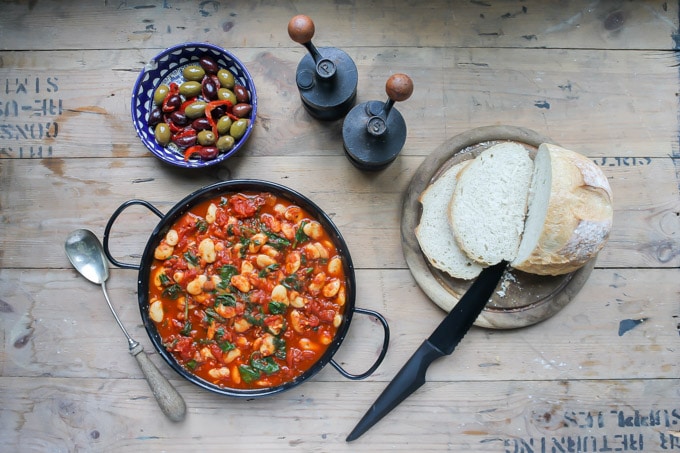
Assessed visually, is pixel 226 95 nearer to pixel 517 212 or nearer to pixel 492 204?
pixel 492 204

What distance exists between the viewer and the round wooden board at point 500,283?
8.14 ft

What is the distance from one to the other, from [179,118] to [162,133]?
95 mm

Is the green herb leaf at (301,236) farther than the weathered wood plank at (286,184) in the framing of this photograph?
No

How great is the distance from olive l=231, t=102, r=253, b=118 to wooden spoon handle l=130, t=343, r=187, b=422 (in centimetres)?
106

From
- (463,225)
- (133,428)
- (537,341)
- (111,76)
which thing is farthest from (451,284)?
(111,76)

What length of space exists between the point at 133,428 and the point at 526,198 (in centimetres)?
195

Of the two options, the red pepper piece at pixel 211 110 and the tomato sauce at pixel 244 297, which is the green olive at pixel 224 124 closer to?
the red pepper piece at pixel 211 110

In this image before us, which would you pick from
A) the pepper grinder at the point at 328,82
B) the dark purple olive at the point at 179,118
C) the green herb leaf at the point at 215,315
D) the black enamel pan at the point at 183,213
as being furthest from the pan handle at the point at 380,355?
the dark purple olive at the point at 179,118

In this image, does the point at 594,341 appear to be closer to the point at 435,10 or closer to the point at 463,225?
the point at 463,225

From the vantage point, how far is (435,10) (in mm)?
2611

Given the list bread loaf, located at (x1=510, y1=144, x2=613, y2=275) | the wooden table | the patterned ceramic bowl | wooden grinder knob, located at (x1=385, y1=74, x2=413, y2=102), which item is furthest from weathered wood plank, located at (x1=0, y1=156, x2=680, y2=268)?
wooden grinder knob, located at (x1=385, y1=74, x2=413, y2=102)

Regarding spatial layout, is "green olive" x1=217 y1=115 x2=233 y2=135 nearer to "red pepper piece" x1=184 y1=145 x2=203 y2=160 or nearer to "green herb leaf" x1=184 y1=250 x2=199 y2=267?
"red pepper piece" x1=184 y1=145 x2=203 y2=160

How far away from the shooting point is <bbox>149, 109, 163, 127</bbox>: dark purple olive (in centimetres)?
245

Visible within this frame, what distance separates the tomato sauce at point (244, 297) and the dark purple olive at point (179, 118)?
1.26 feet
